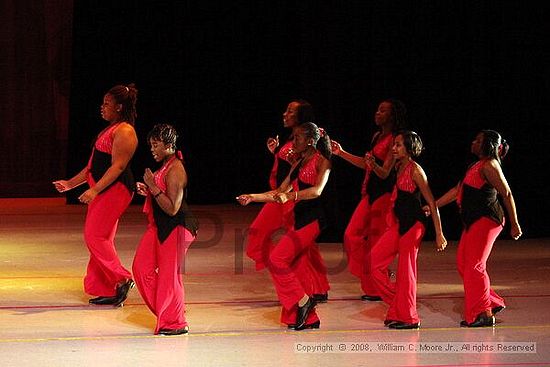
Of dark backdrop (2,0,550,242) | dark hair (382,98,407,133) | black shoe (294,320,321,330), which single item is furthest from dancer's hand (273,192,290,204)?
dark backdrop (2,0,550,242)

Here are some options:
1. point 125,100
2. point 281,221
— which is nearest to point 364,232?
point 281,221

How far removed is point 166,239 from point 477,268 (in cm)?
223

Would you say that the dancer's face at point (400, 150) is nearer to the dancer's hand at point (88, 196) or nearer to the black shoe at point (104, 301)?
the dancer's hand at point (88, 196)

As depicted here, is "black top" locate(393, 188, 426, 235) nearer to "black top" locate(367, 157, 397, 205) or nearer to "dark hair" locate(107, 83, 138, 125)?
A: "black top" locate(367, 157, 397, 205)

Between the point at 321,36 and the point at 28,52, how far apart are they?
8351mm

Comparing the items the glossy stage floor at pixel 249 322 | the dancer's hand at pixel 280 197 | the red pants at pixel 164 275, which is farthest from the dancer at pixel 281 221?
the red pants at pixel 164 275

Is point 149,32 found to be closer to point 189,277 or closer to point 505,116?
point 505,116

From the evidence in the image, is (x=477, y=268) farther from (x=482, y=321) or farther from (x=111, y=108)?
(x=111, y=108)

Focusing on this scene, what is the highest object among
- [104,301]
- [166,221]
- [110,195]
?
[166,221]

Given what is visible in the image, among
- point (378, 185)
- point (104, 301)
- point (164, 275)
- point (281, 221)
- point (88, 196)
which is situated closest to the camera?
point (164, 275)

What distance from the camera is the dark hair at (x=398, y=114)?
9086mm

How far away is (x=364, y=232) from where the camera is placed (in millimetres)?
9383

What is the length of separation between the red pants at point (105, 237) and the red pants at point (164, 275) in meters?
1.26

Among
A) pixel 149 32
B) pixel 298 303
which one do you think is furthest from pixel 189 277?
pixel 149 32
